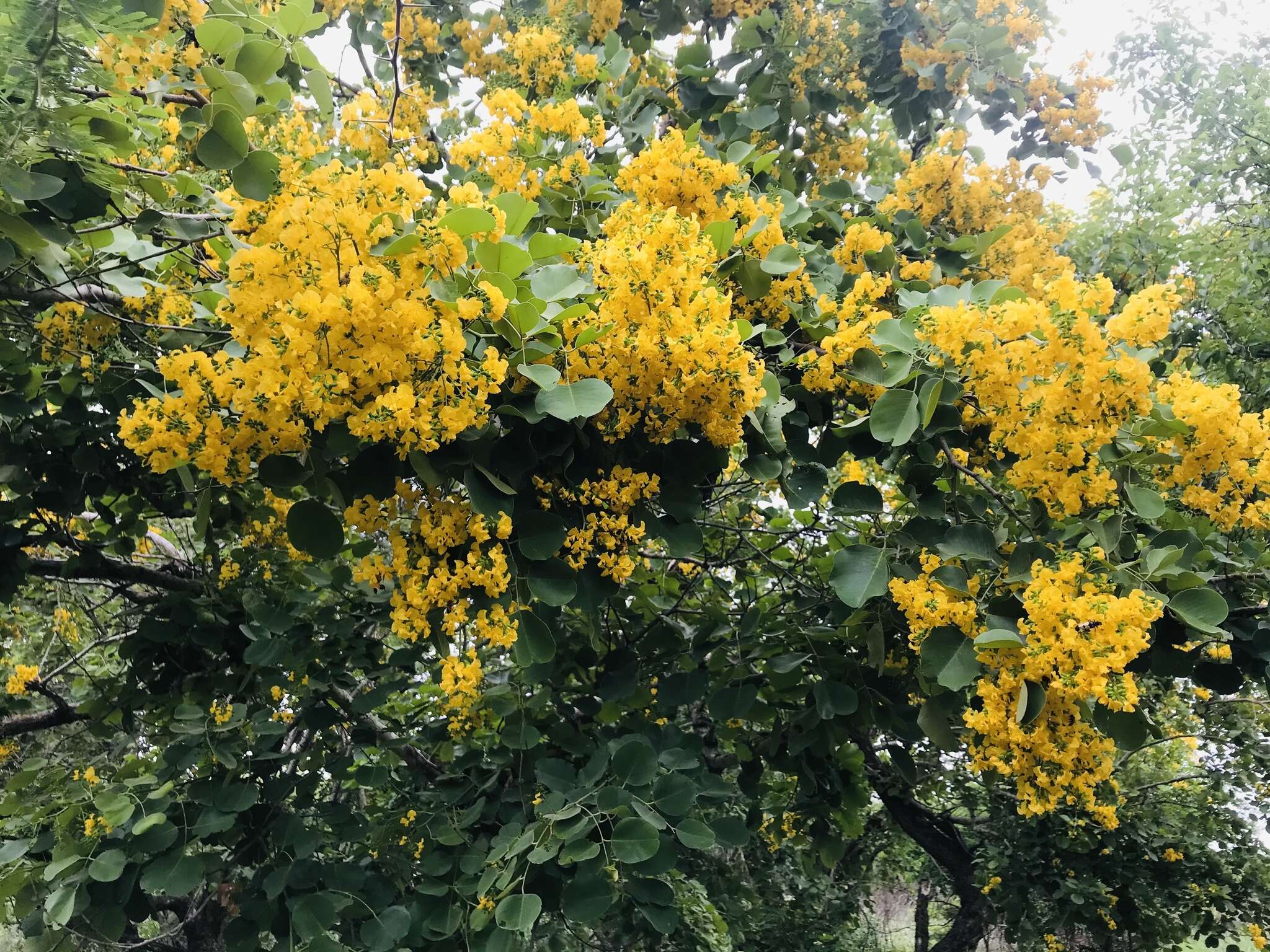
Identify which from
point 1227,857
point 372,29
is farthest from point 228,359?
point 1227,857

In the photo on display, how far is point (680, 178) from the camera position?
225 centimetres

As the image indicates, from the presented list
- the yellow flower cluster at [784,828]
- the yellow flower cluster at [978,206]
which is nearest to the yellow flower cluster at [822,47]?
the yellow flower cluster at [978,206]

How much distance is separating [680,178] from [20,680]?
167 inches

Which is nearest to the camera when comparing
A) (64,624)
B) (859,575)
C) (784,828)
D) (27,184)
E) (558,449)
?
(27,184)

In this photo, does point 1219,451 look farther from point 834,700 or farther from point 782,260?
point 834,700

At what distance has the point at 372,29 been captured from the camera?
4129 mm

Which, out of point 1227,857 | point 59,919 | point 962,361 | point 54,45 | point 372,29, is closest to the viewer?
point 54,45

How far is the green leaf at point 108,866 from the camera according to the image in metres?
2.56

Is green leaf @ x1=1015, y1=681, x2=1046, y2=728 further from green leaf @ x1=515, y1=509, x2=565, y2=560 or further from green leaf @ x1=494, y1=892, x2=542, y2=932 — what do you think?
green leaf @ x1=494, y1=892, x2=542, y2=932

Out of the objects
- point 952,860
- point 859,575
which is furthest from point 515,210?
point 952,860

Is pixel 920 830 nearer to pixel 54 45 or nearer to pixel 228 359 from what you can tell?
pixel 228 359

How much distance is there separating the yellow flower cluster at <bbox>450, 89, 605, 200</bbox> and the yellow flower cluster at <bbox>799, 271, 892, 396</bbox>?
920mm

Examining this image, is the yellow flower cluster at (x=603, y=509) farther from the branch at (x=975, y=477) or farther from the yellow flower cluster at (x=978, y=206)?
the yellow flower cluster at (x=978, y=206)

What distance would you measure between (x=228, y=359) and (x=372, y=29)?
317cm
